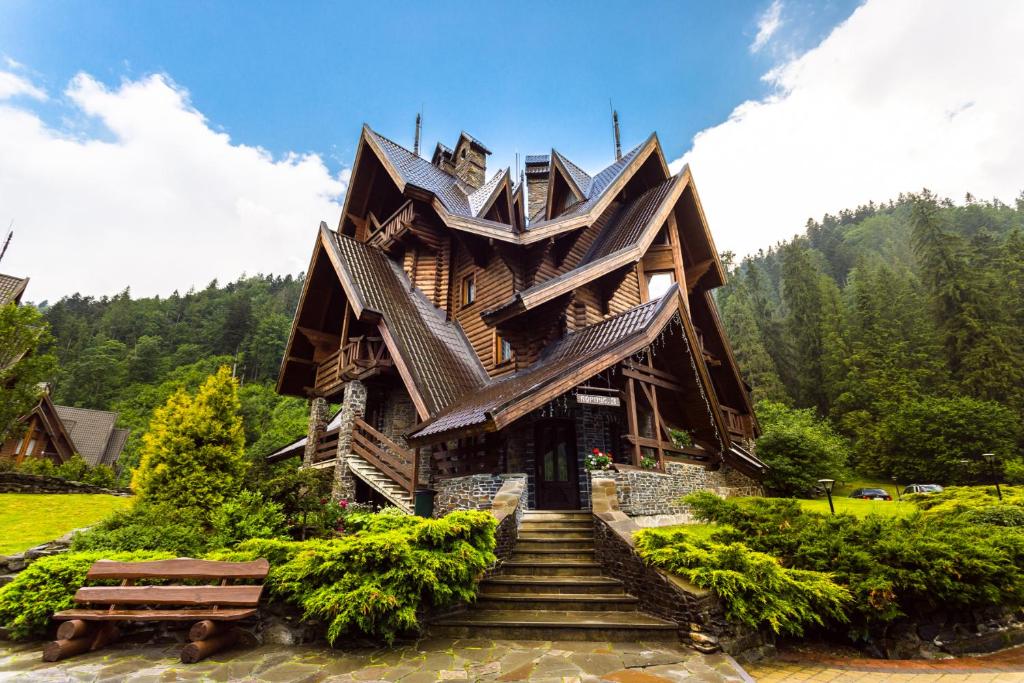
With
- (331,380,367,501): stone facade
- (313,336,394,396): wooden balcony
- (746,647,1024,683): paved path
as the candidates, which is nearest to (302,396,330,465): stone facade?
(313,336,394,396): wooden balcony

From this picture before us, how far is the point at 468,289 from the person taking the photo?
50.5ft

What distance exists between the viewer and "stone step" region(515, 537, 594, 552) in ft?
23.3

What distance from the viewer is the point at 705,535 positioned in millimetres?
6371

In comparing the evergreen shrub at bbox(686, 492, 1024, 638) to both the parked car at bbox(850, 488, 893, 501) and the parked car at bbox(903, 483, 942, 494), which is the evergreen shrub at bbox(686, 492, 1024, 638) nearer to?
the parked car at bbox(903, 483, 942, 494)

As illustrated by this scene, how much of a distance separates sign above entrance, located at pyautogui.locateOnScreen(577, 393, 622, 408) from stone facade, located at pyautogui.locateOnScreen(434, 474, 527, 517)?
5.89 ft

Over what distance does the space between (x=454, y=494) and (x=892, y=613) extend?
287 inches

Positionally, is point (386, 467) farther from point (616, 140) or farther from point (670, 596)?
point (616, 140)

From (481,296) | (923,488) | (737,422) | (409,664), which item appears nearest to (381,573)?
(409,664)

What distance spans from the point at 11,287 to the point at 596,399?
77.6ft

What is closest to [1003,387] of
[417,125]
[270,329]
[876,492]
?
[876,492]

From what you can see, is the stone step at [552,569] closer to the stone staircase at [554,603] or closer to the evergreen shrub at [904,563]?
the stone staircase at [554,603]

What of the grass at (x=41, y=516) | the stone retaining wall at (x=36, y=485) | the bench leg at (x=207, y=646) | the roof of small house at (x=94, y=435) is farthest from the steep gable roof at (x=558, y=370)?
the roof of small house at (x=94, y=435)

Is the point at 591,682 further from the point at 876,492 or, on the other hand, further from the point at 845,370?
the point at 845,370

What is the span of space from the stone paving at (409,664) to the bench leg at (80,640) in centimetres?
9
